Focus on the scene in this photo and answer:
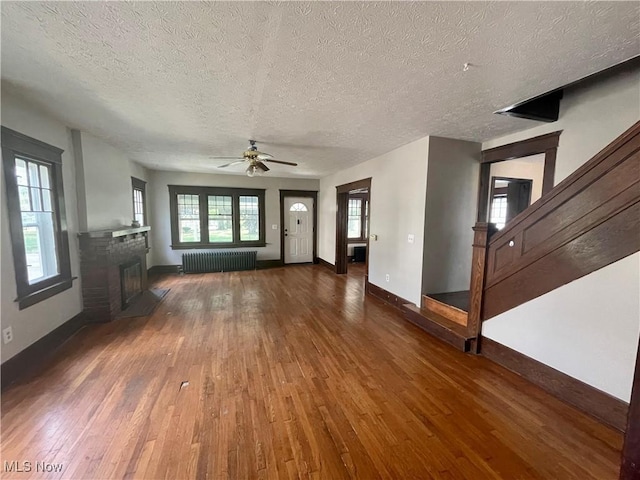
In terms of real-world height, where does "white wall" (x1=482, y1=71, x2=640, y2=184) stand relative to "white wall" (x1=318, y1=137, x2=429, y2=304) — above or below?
above

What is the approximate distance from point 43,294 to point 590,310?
198 inches

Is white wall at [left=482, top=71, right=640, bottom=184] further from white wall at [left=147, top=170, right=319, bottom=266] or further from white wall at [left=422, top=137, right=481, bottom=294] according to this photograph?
white wall at [left=147, top=170, right=319, bottom=266]

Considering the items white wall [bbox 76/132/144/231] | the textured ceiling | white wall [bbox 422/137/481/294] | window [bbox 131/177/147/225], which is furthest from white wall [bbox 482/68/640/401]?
window [bbox 131/177/147/225]

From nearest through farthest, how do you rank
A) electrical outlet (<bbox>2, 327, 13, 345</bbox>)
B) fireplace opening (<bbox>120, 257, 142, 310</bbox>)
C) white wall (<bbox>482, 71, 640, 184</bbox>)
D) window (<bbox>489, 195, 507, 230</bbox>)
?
electrical outlet (<bbox>2, 327, 13, 345</bbox>), white wall (<bbox>482, 71, 640, 184</bbox>), fireplace opening (<bbox>120, 257, 142, 310</bbox>), window (<bbox>489, 195, 507, 230</bbox>)

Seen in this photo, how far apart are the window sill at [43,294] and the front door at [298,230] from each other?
4.88 m

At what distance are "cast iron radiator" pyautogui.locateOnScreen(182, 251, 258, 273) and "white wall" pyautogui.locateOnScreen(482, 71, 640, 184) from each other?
624cm

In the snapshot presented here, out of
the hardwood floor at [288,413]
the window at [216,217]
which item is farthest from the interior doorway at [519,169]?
the window at [216,217]

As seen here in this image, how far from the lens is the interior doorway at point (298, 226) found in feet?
24.7

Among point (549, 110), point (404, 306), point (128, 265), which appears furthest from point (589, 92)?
point (128, 265)

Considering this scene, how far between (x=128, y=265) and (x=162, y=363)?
92.1 inches

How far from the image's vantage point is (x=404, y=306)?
393 cm

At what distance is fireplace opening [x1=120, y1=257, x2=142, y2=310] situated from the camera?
13.3 ft

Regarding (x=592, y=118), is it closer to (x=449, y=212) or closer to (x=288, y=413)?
(x=449, y=212)

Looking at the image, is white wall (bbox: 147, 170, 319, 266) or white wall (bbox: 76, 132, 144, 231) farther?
white wall (bbox: 147, 170, 319, 266)
